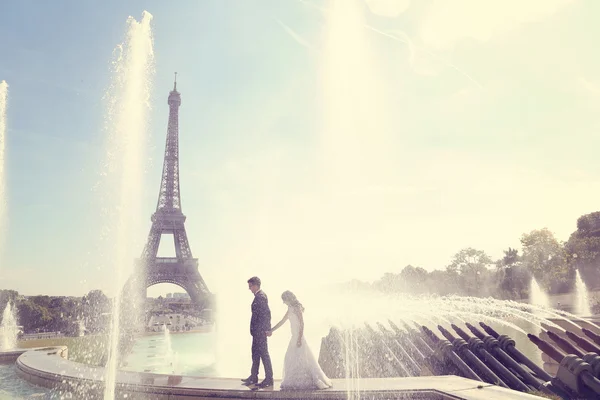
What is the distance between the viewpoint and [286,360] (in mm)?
7695

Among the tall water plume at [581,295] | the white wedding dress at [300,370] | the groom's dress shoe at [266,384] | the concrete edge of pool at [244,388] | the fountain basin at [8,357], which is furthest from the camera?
the tall water plume at [581,295]

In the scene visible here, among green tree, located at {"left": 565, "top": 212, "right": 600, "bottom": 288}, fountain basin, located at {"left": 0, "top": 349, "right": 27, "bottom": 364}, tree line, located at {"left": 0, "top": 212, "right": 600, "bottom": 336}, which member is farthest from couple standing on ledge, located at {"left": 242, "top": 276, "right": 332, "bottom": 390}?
green tree, located at {"left": 565, "top": 212, "right": 600, "bottom": 288}

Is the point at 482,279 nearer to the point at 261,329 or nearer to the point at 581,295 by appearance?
the point at 581,295

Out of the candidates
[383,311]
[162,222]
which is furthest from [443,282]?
[383,311]

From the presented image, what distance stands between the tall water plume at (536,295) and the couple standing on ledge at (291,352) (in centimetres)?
6991

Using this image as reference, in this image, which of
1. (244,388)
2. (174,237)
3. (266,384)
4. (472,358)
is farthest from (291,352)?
(174,237)

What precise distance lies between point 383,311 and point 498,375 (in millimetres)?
15725

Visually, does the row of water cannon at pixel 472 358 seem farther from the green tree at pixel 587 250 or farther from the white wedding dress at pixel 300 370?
the green tree at pixel 587 250

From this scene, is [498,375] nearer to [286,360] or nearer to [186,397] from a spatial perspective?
[286,360]

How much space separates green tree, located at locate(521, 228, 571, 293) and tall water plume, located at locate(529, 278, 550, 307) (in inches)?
39.3

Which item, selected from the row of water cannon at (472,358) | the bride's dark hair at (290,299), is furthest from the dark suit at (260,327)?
the row of water cannon at (472,358)

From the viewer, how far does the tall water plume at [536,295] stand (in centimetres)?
6619

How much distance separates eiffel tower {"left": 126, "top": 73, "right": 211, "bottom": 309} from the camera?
70000mm

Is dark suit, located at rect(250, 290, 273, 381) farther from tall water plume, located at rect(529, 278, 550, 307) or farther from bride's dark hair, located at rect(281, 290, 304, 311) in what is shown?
tall water plume, located at rect(529, 278, 550, 307)
